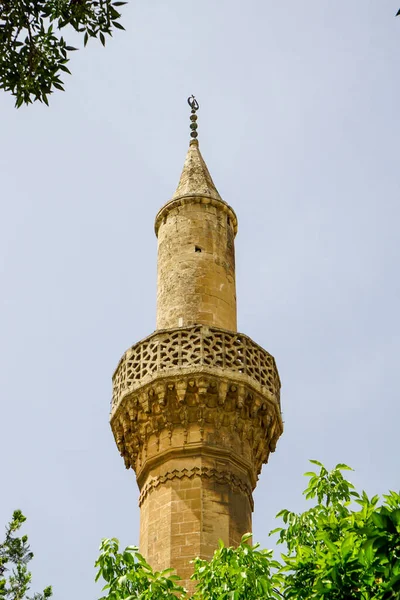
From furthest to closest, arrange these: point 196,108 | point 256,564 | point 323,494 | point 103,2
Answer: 1. point 196,108
2. point 323,494
3. point 256,564
4. point 103,2

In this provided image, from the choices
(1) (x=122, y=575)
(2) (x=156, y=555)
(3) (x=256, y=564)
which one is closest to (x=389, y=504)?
(3) (x=256, y=564)

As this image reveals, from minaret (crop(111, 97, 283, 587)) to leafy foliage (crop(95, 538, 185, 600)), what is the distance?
243 centimetres

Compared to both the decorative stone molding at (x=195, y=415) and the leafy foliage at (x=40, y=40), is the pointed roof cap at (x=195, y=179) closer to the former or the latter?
the decorative stone molding at (x=195, y=415)

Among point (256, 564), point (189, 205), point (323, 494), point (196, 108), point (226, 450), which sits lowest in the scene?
point (256, 564)

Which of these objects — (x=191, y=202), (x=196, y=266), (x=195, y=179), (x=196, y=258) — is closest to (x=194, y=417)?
(x=196, y=266)

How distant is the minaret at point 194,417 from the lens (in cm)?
1162

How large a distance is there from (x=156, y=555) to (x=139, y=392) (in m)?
1.98

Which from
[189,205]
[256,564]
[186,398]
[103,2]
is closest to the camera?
[103,2]

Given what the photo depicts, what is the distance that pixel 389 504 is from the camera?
740cm

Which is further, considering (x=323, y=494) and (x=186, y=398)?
(x=186, y=398)

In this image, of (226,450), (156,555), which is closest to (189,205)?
(226,450)

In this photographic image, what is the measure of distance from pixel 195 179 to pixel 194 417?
165 inches

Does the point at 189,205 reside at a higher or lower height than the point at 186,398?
higher

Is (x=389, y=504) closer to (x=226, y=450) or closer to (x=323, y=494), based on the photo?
(x=323, y=494)
